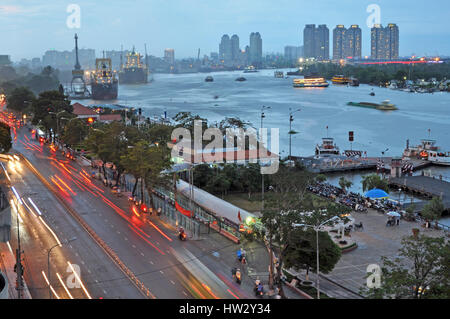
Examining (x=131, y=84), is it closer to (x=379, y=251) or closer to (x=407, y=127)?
(x=407, y=127)

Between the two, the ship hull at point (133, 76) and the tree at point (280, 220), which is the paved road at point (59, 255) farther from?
the ship hull at point (133, 76)

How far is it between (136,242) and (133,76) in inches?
6717

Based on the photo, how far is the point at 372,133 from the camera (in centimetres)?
5350

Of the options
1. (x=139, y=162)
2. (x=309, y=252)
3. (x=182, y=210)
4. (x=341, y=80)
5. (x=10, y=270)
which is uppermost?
(x=341, y=80)

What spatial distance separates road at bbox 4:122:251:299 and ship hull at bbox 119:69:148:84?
156533 mm

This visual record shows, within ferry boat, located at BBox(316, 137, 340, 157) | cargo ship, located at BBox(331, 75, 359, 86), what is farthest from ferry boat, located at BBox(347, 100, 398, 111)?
cargo ship, located at BBox(331, 75, 359, 86)

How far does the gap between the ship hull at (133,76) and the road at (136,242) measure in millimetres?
156533

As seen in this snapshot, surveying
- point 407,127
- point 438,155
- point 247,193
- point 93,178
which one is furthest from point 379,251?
point 407,127

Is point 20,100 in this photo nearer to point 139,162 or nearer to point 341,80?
point 139,162

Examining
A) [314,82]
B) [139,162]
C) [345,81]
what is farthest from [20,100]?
[345,81]

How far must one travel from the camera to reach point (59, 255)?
1598cm

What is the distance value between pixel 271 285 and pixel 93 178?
17.0m

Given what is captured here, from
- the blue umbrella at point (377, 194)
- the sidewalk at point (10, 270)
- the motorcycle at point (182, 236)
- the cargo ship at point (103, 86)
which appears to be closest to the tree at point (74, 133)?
the sidewalk at point (10, 270)
